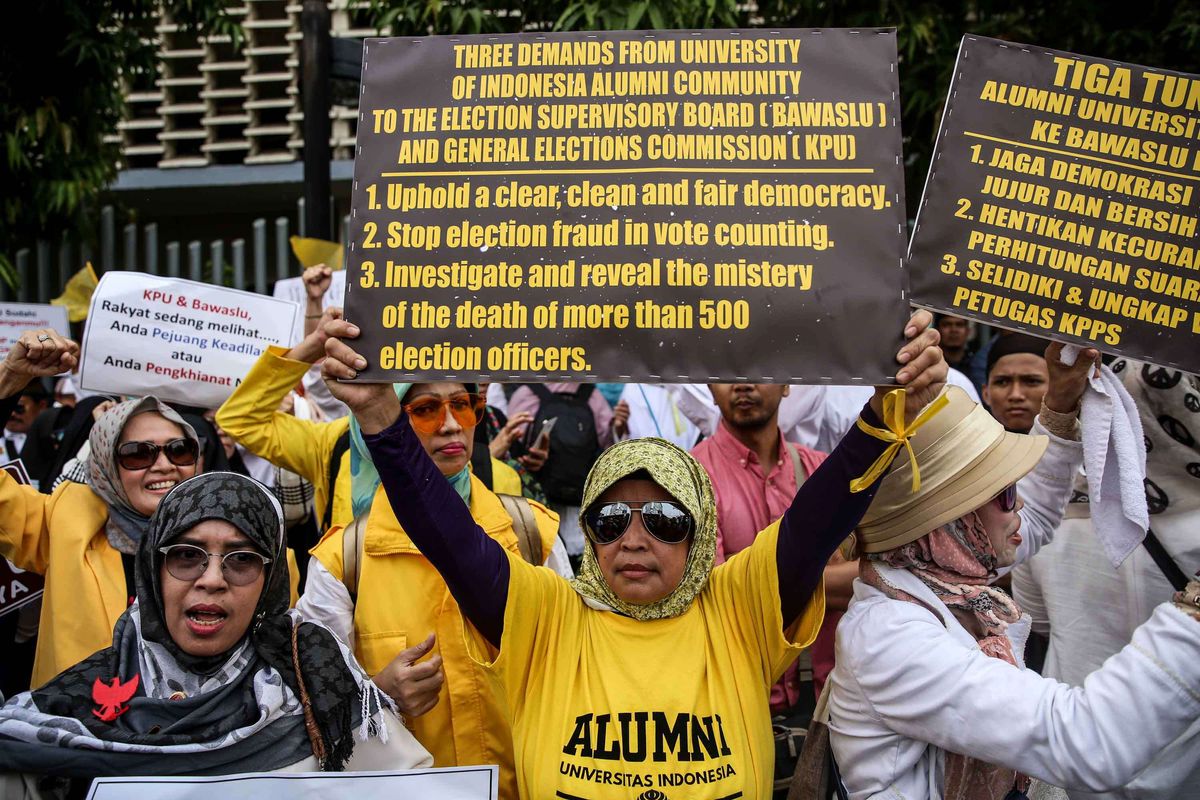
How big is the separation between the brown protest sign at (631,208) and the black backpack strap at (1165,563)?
1.49 metres

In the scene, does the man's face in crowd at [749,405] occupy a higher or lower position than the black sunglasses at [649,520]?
lower

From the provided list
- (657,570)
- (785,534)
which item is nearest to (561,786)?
(657,570)

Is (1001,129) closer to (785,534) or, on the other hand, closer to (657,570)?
(785,534)

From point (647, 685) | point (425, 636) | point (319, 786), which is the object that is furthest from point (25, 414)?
point (647, 685)

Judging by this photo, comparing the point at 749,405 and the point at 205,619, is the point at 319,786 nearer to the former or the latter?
the point at 205,619

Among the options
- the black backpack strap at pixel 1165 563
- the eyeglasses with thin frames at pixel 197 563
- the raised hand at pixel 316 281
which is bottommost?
the black backpack strap at pixel 1165 563

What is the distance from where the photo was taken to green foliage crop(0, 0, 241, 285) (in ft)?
29.5

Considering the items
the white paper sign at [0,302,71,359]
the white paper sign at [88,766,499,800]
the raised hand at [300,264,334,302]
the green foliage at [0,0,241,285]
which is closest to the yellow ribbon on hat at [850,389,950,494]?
the white paper sign at [88,766,499,800]

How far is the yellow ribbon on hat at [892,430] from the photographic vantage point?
7.98 feet

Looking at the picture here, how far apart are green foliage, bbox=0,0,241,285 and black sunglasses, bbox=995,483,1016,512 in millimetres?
8482

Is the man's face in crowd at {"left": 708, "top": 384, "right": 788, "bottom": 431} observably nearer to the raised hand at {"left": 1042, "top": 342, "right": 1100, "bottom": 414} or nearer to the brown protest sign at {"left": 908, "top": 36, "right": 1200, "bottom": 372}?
the raised hand at {"left": 1042, "top": 342, "right": 1100, "bottom": 414}

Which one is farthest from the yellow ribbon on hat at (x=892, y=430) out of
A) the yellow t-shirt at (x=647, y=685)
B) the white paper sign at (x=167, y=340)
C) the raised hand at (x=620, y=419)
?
the raised hand at (x=620, y=419)

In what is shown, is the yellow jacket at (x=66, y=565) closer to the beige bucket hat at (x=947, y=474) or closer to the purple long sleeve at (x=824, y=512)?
the purple long sleeve at (x=824, y=512)

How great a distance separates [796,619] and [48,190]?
28.6 ft
